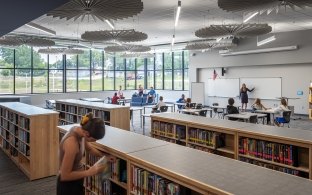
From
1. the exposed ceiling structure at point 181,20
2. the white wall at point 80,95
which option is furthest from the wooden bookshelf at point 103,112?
the white wall at point 80,95

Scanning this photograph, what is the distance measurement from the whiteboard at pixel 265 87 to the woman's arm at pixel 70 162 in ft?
43.6

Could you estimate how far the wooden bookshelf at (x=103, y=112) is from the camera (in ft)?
23.0

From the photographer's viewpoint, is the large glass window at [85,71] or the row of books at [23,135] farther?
the large glass window at [85,71]

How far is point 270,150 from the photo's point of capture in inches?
161

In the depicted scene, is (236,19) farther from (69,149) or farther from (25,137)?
(69,149)

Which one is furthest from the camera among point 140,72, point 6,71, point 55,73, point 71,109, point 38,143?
point 140,72

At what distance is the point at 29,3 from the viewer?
10.7ft

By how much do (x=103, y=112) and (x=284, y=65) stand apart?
10.4 meters

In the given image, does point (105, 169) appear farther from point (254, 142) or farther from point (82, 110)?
point (82, 110)

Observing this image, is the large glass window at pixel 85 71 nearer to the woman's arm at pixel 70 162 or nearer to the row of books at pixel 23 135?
the row of books at pixel 23 135

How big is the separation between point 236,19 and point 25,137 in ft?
28.5

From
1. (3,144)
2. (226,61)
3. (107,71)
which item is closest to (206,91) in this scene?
(226,61)

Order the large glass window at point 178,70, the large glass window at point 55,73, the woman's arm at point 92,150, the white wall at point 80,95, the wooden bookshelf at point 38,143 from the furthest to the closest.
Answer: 1. the large glass window at point 178,70
2. the large glass window at point 55,73
3. the white wall at point 80,95
4. the wooden bookshelf at point 38,143
5. the woman's arm at point 92,150

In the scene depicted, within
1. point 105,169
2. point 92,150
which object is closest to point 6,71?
point 92,150
